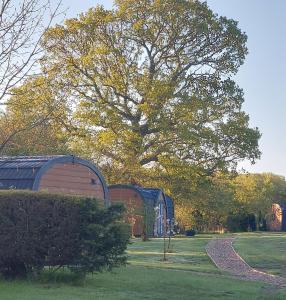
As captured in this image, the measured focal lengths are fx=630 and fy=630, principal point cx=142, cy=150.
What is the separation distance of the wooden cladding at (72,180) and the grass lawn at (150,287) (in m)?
4.52

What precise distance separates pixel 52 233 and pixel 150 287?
2372 millimetres

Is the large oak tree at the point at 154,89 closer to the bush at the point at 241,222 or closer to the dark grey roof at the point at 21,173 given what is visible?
the dark grey roof at the point at 21,173

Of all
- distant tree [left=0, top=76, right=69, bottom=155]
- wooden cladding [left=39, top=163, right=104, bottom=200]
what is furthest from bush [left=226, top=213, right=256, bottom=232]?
wooden cladding [left=39, top=163, right=104, bottom=200]

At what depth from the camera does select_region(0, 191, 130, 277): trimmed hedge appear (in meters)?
12.1

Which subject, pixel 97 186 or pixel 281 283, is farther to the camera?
pixel 97 186

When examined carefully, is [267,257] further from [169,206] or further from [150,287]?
[169,206]

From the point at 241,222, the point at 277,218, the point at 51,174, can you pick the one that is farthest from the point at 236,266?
the point at 277,218

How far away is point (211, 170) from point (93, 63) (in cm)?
956

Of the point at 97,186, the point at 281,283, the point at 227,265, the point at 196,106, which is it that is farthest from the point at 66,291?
the point at 196,106

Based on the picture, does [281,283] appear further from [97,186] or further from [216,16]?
[216,16]

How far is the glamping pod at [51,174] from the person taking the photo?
788 inches

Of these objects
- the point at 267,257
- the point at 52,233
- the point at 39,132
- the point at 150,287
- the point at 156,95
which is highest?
the point at 156,95

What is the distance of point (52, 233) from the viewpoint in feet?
40.5

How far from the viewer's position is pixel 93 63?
36.5m
